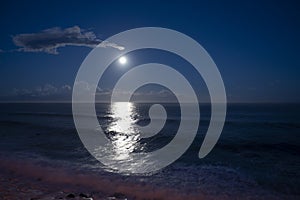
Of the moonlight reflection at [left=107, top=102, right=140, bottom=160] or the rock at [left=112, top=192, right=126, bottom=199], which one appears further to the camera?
the moonlight reflection at [left=107, top=102, right=140, bottom=160]

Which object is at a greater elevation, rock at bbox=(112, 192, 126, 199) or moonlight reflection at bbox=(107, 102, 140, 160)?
rock at bbox=(112, 192, 126, 199)

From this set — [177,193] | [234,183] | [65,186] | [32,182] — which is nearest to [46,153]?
[32,182]

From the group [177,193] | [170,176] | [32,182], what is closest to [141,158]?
[170,176]

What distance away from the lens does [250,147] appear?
18.2m

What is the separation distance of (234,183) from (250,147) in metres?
9.86

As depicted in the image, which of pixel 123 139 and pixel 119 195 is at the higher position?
pixel 119 195

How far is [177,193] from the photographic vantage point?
328 inches

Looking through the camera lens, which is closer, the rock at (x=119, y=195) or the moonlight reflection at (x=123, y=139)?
the rock at (x=119, y=195)

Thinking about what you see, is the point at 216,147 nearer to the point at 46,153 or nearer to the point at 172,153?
the point at 172,153

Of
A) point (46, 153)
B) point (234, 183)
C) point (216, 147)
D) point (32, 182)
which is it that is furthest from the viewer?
point (216, 147)

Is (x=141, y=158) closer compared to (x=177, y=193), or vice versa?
(x=177, y=193)

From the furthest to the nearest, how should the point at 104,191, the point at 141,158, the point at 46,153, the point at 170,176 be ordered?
the point at 46,153 < the point at 141,158 < the point at 170,176 < the point at 104,191

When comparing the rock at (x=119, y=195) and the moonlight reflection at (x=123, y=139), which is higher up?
the rock at (x=119, y=195)

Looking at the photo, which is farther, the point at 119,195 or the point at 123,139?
the point at 123,139
